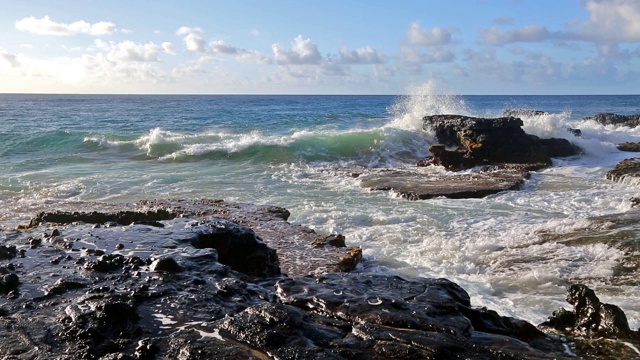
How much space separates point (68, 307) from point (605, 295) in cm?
623

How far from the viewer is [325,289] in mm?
4742

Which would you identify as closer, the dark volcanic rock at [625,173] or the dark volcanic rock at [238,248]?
the dark volcanic rock at [238,248]

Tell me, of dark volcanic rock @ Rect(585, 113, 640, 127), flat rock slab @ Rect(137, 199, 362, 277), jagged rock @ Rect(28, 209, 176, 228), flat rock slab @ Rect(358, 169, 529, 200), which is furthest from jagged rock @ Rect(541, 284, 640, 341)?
dark volcanic rock @ Rect(585, 113, 640, 127)

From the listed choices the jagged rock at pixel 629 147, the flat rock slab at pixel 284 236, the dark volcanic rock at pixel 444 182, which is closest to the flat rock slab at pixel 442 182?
the dark volcanic rock at pixel 444 182

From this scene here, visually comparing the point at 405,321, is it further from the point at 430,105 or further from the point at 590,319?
the point at 430,105

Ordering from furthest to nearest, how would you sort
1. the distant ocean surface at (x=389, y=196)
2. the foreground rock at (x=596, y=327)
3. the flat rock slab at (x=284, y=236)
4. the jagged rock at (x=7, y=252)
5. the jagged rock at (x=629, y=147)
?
the jagged rock at (x=629, y=147) < the distant ocean surface at (x=389, y=196) < the flat rock slab at (x=284, y=236) < the jagged rock at (x=7, y=252) < the foreground rock at (x=596, y=327)

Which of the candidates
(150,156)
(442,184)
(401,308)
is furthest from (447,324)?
(150,156)

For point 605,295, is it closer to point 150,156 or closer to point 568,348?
point 568,348

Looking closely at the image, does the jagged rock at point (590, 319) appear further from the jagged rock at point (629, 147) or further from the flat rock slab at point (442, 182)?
the jagged rock at point (629, 147)

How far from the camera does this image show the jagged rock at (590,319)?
4.71 meters

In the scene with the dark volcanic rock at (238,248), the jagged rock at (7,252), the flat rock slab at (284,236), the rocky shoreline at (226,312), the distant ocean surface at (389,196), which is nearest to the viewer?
the rocky shoreline at (226,312)

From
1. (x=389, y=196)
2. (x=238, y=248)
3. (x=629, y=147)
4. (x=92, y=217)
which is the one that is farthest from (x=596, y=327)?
(x=629, y=147)

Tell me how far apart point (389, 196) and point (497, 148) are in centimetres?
743

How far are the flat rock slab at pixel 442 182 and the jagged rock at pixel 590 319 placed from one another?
8213 mm
